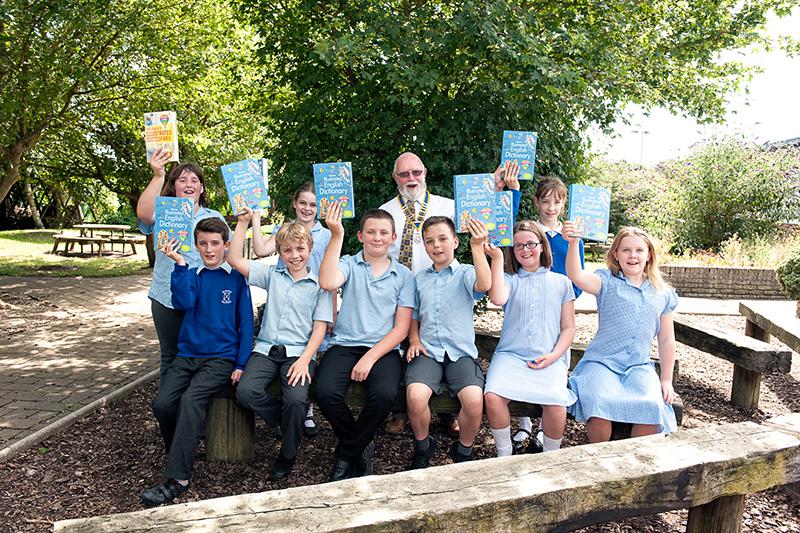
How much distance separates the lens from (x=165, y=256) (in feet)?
14.0

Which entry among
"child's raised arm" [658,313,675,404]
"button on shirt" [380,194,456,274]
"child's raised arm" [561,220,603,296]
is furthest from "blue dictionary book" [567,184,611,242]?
"button on shirt" [380,194,456,274]

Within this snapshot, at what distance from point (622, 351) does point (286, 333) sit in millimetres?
2079

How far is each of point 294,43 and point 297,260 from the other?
2997 mm

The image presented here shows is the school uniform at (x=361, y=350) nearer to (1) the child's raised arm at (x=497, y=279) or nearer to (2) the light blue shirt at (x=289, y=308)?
(2) the light blue shirt at (x=289, y=308)

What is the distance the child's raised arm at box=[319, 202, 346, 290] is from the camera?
3814 mm

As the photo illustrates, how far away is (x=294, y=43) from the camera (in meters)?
6.14

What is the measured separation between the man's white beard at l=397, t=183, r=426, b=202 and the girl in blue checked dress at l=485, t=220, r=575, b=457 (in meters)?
0.78

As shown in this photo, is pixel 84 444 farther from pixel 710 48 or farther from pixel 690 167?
pixel 690 167

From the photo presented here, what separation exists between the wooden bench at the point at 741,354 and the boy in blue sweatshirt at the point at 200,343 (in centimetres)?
405

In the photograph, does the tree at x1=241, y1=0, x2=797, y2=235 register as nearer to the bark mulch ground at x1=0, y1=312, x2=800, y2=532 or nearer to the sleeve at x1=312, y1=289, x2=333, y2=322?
the sleeve at x1=312, y1=289, x2=333, y2=322

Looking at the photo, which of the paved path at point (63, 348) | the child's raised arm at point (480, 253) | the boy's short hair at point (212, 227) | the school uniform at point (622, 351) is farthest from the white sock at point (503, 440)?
the paved path at point (63, 348)

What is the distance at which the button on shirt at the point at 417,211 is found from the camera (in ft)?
14.6

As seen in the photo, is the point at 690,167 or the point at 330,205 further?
the point at 690,167

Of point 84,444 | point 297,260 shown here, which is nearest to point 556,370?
point 297,260
